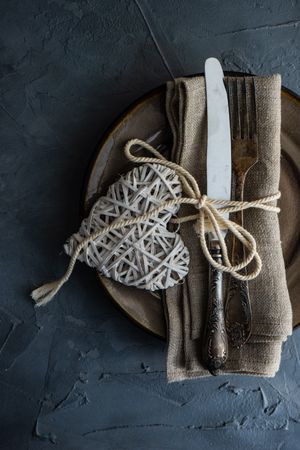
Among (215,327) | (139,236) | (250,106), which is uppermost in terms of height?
(250,106)

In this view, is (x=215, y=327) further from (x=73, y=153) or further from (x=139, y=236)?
(x=73, y=153)

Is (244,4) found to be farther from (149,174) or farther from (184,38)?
(149,174)

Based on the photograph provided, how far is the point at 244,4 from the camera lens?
66 cm

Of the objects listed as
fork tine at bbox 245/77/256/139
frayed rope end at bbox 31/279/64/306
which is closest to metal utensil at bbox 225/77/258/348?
fork tine at bbox 245/77/256/139

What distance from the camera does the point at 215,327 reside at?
0.58m

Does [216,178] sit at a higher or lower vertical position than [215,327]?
higher

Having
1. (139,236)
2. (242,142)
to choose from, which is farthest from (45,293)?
(242,142)

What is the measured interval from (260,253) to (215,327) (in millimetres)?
88

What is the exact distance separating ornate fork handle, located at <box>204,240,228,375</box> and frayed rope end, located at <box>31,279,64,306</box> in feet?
0.54

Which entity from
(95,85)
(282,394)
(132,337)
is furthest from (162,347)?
(95,85)

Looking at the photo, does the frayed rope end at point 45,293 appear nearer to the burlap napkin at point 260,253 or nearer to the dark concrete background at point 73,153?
the dark concrete background at point 73,153

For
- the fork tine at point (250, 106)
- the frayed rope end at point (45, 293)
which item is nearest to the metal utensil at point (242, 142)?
the fork tine at point (250, 106)

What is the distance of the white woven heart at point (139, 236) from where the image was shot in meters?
0.56

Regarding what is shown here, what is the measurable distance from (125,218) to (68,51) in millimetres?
222
